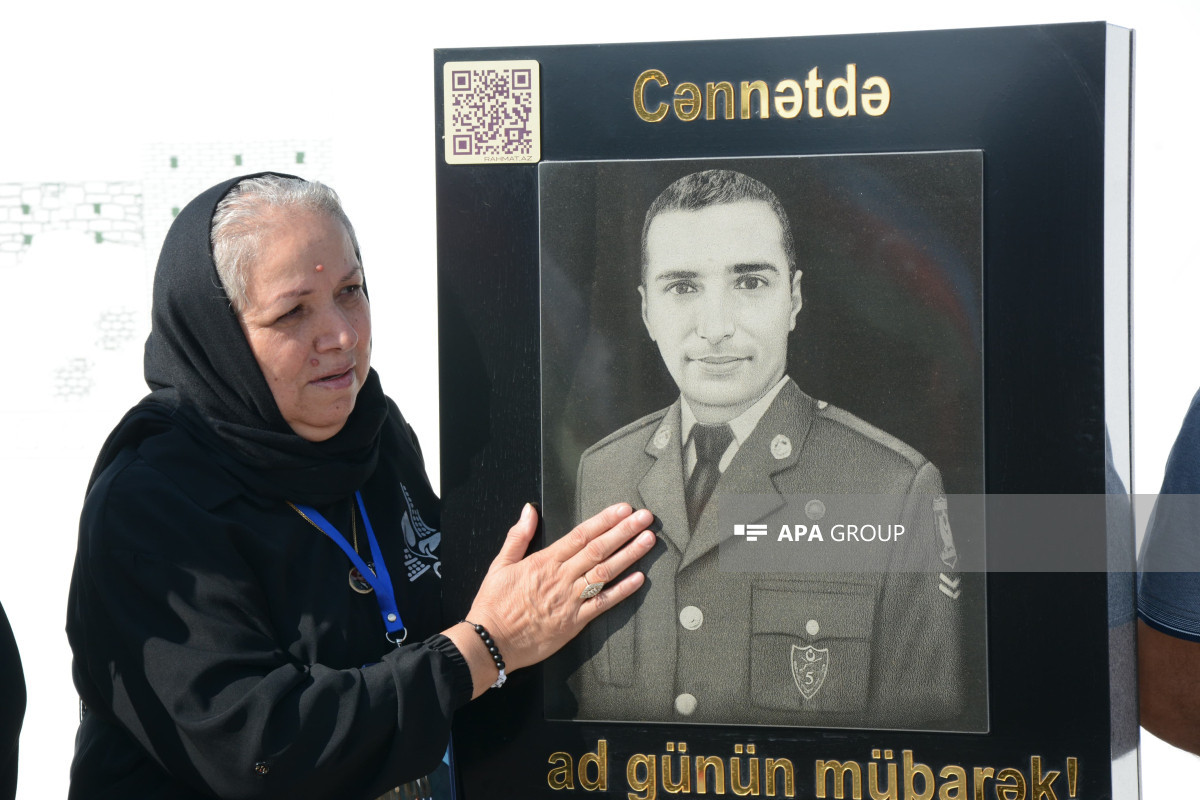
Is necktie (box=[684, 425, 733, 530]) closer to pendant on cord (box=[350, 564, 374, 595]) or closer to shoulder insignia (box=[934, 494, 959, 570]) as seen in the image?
shoulder insignia (box=[934, 494, 959, 570])

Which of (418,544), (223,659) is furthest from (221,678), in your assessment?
(418,544)

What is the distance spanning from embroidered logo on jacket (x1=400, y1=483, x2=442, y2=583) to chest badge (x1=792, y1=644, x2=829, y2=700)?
1.97 ft

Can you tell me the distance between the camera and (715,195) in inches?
57.2

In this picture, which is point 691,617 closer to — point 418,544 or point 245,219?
point 418,544

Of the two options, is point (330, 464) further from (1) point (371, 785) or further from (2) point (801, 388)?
(2) point (801, 388)

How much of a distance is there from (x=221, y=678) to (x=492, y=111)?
35.6 inches

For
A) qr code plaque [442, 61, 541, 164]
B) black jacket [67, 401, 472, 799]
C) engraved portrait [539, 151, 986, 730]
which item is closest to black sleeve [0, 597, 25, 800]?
black jacket [67, 401, 472, 799]

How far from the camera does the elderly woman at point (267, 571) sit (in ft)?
4.41

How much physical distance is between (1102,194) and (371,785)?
1332 millimetres

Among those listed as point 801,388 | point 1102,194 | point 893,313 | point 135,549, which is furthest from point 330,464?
point 1102,194

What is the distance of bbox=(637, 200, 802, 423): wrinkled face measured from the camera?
1448 millimetres

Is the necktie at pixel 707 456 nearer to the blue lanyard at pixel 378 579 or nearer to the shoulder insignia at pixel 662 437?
the shoulder insignia at pixel 662 437

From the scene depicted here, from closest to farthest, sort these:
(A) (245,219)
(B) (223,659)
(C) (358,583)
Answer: (B) (223,659), (A) (245,219), (C) (358,583)

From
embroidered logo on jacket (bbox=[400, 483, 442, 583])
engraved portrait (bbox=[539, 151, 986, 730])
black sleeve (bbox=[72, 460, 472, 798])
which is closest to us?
black sleeve (bbox=[72, 460, 472, 798])
